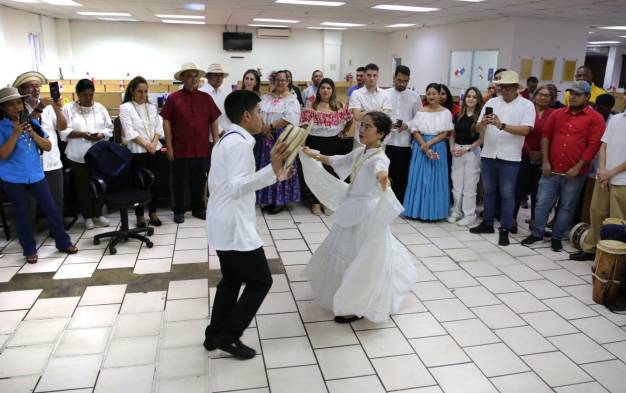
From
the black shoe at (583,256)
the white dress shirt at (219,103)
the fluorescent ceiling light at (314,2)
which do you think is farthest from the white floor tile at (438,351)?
the fluorescent ceiling light at (314,2)

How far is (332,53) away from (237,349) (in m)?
14.2

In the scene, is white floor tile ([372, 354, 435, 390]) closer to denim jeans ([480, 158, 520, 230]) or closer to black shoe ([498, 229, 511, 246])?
black shoe ([498, 229, 511, 246])

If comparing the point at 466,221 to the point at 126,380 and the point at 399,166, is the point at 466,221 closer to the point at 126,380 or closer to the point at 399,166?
the point at 399,166

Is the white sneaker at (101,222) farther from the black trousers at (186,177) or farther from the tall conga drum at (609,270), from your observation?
the tall conga drum at (609,270)

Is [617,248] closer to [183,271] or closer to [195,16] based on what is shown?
[183,271]

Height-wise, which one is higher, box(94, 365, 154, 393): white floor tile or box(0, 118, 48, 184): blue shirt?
box(0, 118, 48, 184): blue shirt

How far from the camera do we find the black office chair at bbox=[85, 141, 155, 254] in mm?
4160

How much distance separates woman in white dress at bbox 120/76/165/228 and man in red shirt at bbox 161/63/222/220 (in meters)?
0.14

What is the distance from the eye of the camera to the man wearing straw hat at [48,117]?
389 centimetres

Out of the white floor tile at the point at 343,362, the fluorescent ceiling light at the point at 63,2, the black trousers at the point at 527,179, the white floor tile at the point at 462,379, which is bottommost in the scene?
the white floor tile at the point at 462,379

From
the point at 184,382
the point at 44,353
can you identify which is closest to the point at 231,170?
the point at 184,382

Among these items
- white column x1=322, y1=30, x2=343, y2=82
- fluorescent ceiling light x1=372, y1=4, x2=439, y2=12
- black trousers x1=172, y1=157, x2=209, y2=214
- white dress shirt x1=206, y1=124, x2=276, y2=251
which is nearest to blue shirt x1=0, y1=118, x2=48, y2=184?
black trousers x1=172, y1=157, x2=209, y2=214

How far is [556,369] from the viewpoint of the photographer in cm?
272

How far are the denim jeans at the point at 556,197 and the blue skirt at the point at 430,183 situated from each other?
3.21 feet
